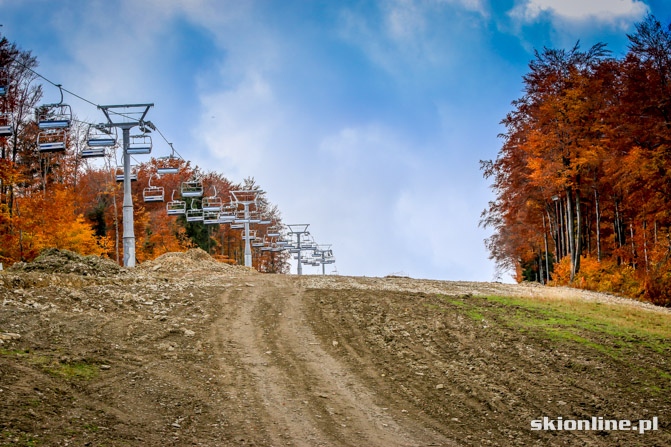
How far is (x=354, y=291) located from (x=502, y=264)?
3368 centimetres

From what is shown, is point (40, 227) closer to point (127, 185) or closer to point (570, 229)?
point (127, 185)

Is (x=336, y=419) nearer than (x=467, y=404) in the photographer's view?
Yes

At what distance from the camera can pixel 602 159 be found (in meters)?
26.2

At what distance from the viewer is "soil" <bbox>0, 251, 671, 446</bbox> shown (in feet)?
26.8

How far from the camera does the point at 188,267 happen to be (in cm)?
2441

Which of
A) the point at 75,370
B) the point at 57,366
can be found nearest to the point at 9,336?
the point at 57,366

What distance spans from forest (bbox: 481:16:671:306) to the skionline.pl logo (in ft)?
48.4

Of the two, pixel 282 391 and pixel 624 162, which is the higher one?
pixel 624 162

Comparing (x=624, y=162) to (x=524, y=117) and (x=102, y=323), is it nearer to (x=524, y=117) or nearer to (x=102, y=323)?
(x=524, y=117)

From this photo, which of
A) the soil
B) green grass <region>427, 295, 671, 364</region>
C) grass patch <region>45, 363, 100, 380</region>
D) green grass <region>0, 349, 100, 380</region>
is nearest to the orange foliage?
the soil

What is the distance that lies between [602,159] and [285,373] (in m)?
20.7

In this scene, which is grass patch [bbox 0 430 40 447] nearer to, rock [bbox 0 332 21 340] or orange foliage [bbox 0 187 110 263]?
rock [bbox 0 332 21 340]

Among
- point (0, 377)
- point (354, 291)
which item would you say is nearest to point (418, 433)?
point (0, 377)

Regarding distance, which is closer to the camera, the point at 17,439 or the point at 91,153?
the point at 17,439
